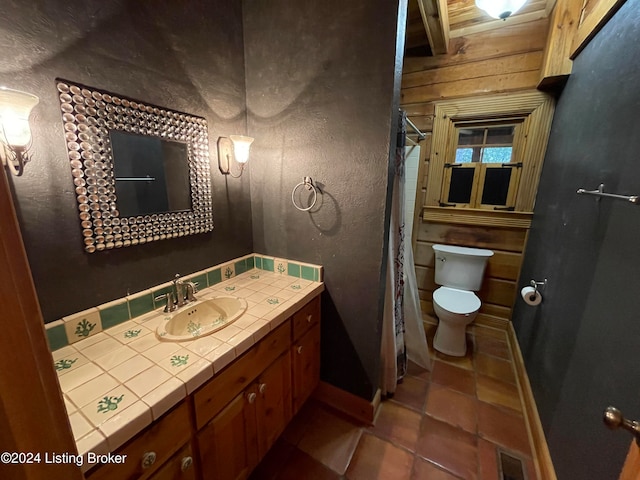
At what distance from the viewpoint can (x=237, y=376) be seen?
102 centimetres

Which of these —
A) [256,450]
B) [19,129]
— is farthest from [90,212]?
[256,450]

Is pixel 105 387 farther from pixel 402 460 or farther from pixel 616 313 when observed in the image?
pixel 616 313

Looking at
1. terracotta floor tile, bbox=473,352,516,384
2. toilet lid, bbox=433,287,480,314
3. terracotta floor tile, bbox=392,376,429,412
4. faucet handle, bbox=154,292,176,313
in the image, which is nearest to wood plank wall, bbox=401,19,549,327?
toilet lid, bbox=433,287,480,314

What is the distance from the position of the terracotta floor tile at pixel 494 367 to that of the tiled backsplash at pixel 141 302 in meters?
1.56

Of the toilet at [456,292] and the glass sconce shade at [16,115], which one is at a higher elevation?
the glass sconce shade at [16,115]

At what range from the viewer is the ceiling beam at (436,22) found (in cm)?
163

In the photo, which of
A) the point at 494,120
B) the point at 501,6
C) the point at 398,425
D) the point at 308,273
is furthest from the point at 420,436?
the point at 501,6

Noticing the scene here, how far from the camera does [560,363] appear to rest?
128 centimetres

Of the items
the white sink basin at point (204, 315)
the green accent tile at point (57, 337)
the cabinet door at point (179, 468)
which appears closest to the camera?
the cabinet door at point (179, 468)

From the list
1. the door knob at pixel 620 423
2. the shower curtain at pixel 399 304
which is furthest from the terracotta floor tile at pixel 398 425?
the door knob at pixel 620 423

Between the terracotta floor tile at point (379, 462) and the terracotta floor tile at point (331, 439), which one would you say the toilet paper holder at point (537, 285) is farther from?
the terracotta floor tile at point (331, 439)

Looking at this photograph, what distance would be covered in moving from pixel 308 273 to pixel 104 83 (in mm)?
1246

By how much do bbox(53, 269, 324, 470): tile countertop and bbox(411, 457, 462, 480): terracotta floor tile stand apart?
1.03 meters

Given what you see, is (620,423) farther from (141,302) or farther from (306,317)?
(141,302)
